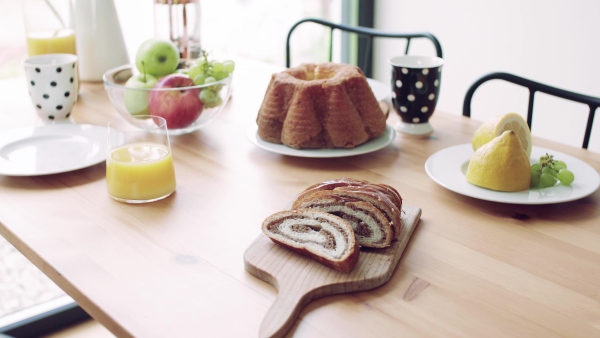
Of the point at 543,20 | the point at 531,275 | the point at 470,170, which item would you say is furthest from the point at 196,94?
the point at 543,20

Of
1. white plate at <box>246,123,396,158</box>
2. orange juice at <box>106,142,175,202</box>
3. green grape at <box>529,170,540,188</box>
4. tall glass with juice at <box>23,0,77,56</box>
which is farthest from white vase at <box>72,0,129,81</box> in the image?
green grape at <box>529,170,540,188</box>

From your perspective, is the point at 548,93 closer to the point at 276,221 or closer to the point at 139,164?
the point at 276,221

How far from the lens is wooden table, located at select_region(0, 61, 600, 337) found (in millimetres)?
783

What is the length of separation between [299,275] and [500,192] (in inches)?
16.5

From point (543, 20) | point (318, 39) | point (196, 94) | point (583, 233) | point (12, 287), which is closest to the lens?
point (583, 233)

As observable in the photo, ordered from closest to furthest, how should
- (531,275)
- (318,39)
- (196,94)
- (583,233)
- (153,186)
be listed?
1. (531,275)
2. (583,233)
3. (153,186)
4. (196,94)
5. (318,39)

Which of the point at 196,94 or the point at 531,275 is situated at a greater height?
the point at 196,94

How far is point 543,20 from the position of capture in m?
2.50

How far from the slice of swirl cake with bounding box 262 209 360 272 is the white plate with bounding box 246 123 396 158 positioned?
12.5 inches

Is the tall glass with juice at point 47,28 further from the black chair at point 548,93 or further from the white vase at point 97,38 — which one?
the black chair at point 548,93

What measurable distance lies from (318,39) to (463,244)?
2319 mm

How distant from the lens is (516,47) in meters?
2.63

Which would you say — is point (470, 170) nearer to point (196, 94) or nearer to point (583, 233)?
point (583, 233)

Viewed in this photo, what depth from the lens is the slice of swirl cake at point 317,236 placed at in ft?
2.81
